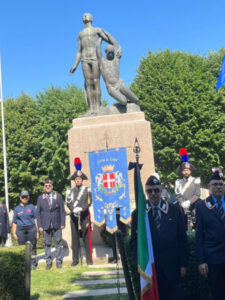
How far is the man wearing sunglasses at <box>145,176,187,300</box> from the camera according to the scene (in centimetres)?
355

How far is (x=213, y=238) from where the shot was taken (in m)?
3.71

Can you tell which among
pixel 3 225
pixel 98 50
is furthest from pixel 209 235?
pixel 98 50

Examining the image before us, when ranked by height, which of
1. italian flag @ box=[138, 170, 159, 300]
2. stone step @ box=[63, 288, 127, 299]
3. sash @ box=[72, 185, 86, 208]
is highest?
sash @ box=[72, 185, 86, 208]

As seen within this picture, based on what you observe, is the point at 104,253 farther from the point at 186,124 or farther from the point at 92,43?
the point at 186,124

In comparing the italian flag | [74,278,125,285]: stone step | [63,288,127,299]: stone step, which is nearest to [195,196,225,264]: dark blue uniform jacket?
the italian flag

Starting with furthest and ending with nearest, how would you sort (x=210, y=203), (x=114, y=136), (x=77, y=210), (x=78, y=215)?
(x=114, y=136) < (x=78, y=215) < (x=77, y=210) < (x=210, y=203)

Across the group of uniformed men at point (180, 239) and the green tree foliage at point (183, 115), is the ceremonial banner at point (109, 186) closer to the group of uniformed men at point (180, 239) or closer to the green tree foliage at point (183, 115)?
the group of uniformed men at point (180, 239)

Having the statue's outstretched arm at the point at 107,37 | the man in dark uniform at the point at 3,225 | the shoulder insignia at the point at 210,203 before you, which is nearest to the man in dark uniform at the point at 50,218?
the man in dark uniform at the point at 3,225

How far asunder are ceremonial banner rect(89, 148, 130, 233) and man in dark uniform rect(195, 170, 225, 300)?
14.9 feet

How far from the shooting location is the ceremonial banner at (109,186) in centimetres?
834

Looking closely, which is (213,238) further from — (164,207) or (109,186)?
(109,186)

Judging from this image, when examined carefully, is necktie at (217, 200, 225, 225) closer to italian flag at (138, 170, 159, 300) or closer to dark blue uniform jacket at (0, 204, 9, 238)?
italian flag at (138, 170, 159, 300)

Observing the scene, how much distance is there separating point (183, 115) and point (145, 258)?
69.0ft

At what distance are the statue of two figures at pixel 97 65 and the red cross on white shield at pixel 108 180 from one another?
2.99 meters
